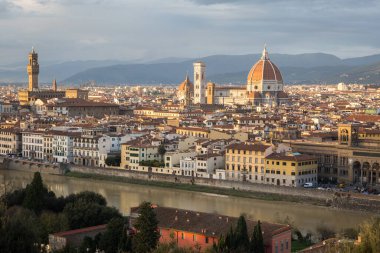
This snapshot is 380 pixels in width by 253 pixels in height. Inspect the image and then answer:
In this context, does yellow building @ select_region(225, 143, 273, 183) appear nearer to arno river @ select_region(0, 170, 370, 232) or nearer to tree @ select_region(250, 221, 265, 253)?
arno river @ select_region(0, 170, 370, 232)

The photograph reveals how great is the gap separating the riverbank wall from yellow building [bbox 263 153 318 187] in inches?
29.7

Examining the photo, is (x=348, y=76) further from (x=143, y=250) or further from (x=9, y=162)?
(x=143, y=250)

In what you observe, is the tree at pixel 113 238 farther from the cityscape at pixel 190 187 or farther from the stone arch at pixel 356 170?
the stone arch at pixel 356 170

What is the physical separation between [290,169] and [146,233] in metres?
10.1

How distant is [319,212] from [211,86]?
129 ft

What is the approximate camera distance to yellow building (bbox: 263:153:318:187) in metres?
21.3

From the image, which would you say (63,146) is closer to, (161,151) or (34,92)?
(161,151)

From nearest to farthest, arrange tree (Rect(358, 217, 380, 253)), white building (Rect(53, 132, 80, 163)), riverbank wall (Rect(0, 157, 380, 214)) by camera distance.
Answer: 1. tree (Rect(358, 217, 380, 253))
2. riverbank wall (Rect(0, 157, 380, 214))
3. white building (Rect(53, 132, 80, 163))

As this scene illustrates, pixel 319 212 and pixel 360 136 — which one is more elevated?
pixel 360 136

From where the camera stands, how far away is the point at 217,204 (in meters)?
19.7

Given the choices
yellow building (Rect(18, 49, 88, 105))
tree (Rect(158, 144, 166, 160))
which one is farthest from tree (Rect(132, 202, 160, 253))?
yellow building (Rect(18, 49, 88, 105))

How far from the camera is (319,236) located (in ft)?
49.7

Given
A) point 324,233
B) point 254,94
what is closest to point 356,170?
point 324,233

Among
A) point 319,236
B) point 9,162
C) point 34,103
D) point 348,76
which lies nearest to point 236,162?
point 319,236
